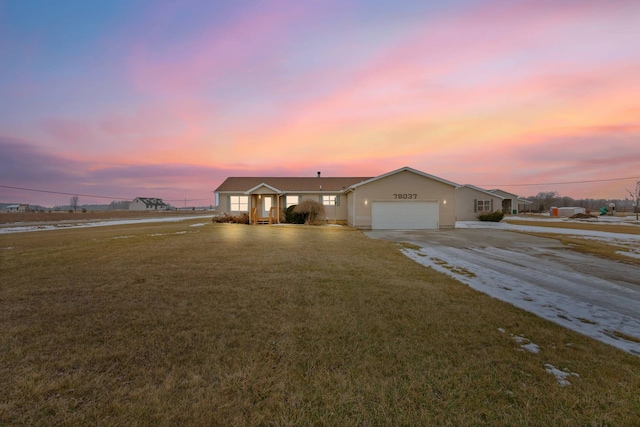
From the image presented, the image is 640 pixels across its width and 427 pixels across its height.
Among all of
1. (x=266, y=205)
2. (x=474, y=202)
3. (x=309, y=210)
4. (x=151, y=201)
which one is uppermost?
(x=151, y=201)

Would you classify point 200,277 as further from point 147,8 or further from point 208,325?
point 147,8

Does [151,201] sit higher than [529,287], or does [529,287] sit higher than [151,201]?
[151,201]

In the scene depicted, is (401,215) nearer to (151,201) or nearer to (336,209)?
(336,209)

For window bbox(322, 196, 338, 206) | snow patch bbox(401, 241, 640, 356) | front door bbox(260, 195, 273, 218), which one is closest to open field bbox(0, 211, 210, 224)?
front door bbox(260, 195, 273, 218)

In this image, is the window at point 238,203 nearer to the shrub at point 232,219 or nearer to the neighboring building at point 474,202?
the shrub at point 232,219

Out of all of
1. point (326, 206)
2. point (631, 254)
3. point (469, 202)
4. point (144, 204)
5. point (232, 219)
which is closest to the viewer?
point (631, 254)

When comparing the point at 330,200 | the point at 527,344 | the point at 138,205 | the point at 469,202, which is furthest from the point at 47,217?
the point at 469,202

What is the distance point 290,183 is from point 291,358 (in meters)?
25.1

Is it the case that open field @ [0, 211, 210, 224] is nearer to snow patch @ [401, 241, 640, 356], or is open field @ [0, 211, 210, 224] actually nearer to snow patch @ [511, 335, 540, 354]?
snow patch @ [401, 241, 640, 356]

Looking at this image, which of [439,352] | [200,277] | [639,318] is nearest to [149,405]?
[439,352]

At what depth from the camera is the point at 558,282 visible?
20.9 feet

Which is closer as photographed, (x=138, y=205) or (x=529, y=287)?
(x=529, y=287)

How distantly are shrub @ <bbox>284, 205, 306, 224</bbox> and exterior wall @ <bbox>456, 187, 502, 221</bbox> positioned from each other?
1937cm

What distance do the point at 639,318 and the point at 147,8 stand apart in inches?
739
